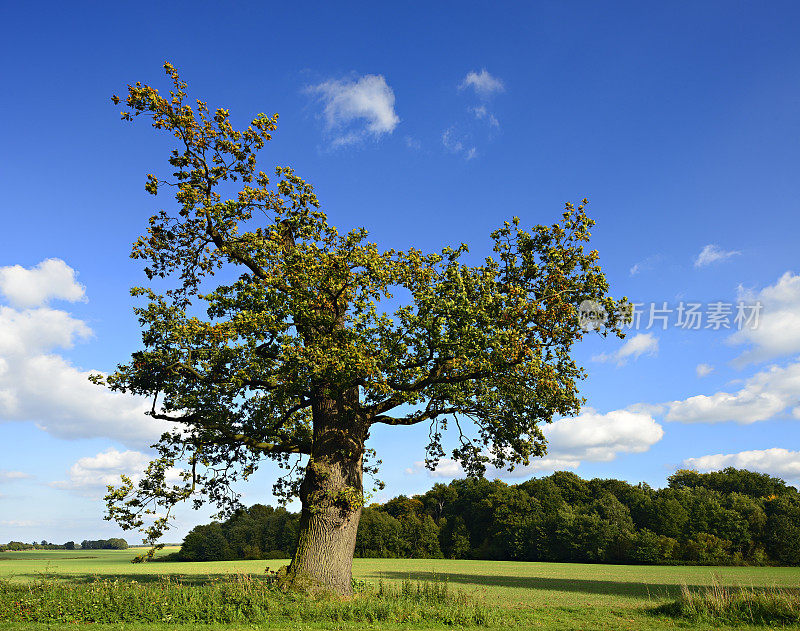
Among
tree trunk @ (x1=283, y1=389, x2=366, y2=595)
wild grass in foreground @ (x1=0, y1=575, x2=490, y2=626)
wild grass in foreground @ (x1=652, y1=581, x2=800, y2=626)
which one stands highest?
tree trunk @ (x1=283, y1=389, x2=366, y2=595)

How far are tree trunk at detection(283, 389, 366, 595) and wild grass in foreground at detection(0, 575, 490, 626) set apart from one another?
6.16 feet

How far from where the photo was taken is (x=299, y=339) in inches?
754

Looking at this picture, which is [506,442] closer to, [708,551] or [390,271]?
[390,271]

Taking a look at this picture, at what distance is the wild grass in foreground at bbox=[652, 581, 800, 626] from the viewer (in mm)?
16875

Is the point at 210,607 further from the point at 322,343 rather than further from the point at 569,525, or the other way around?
the point at 569,525

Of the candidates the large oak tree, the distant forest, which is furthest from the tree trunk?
the distant forest

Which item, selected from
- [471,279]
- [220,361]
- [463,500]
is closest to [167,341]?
[220,361]

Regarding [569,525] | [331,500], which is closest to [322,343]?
[331,500]

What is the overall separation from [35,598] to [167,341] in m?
8.66

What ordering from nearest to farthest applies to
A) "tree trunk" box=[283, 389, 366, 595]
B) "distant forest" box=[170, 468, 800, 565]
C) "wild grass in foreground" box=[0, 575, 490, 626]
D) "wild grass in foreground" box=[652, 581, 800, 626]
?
"wild grass in foreground" box=[0, 575, 490, 626] < "wild grass in foreground" box=[652, 581, 800, 626] < "tree trunk" box=[283, 389, 366, 595] < "distant forest" box=[170, 468, 800, 565]

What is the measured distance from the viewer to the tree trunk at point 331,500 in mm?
19625

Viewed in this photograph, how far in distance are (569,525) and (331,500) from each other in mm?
68595

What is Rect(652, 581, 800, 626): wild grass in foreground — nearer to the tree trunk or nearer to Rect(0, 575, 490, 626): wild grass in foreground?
Rect(0, 575, 490, 626): wild grass in foreground

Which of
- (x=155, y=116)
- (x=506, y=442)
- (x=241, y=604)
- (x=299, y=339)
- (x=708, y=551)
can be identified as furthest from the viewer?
(x=708, y=551)
